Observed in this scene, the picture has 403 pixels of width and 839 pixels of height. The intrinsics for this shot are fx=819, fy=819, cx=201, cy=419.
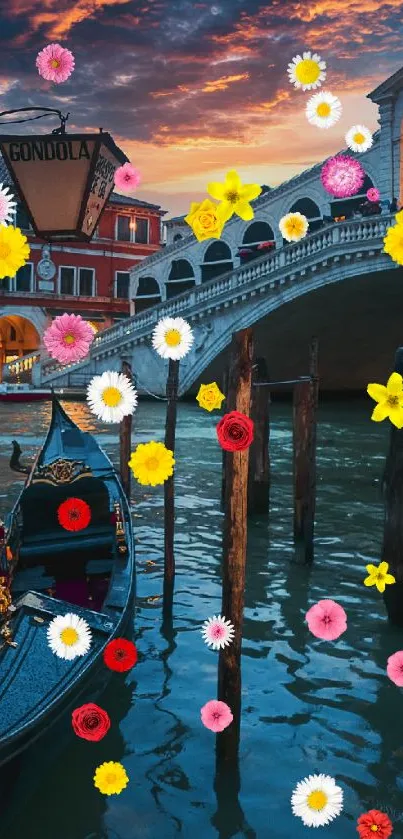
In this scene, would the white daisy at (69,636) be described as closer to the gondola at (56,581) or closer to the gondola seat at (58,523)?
the gondola at (56,581)

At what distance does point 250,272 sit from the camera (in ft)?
74.2

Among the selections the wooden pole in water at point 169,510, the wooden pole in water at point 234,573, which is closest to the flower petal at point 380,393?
the wooden pole in water at point 234,573

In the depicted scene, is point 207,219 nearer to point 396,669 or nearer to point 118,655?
point 118,655

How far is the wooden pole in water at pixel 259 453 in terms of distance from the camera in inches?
383

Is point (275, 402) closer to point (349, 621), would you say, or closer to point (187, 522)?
point (187, 522)

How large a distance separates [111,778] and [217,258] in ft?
92.2

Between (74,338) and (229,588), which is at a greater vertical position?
(74,338)

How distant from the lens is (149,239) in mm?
34656

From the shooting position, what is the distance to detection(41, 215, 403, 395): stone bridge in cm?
2028

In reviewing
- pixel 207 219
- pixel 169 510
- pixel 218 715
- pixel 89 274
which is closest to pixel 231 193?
pixel 207 219

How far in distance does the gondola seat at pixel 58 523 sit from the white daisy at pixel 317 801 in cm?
272

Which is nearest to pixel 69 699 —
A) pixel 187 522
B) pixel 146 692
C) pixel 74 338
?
pixel 146 692

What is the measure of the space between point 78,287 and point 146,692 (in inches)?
1149

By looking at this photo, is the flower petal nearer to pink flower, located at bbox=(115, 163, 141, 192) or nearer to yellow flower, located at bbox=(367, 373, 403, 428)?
yellow flower, located at bbox=(367, 373, 403, 428)
